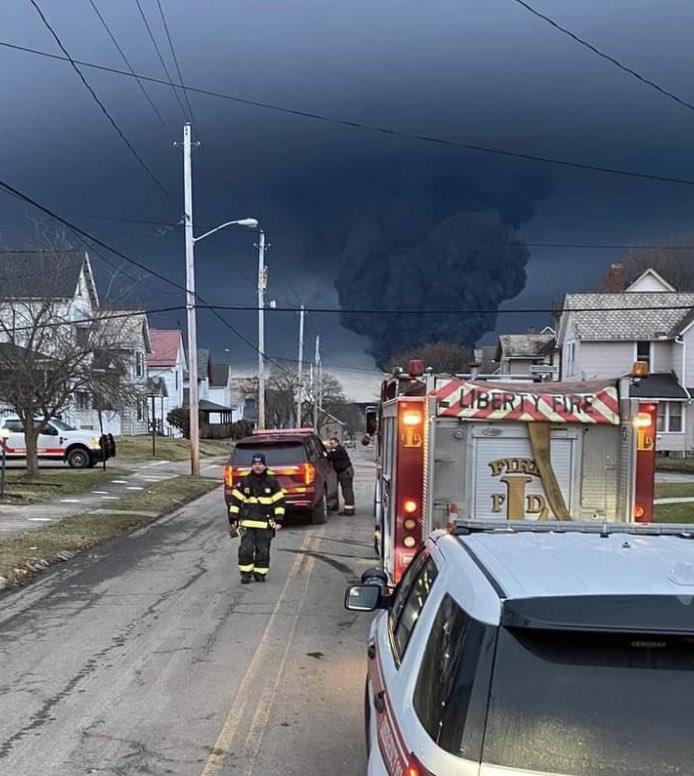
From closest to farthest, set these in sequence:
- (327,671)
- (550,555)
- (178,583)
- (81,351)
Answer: (550,555) < (327,671) < (178,583) < (81,351)

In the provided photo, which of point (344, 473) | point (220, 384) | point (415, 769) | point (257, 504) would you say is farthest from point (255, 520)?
point (220, 384)

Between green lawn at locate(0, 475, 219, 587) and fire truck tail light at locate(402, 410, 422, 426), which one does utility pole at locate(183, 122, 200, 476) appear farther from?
fire truck tail light at locate(402, 410, 422, 426)

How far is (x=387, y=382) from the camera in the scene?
10938mm

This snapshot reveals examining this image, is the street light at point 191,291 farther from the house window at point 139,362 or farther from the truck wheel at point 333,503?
the truck wheel at point 333,503

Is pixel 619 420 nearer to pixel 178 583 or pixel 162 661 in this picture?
pixel 162 661

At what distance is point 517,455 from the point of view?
826 centimetres

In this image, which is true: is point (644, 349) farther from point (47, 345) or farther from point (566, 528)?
point (566, 528)

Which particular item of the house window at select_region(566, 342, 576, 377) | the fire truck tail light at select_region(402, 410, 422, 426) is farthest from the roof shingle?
the fire truck tail light at select_region(402, 410, 422, 426)

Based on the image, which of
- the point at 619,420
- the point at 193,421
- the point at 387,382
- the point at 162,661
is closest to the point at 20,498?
the point at 193,421

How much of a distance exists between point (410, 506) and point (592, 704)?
5.88 m

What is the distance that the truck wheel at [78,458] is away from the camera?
2983 cm

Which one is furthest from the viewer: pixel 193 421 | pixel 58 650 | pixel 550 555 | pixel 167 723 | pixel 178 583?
pixel 193 421

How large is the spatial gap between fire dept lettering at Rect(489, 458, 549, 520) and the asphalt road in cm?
185

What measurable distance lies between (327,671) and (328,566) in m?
5.13
